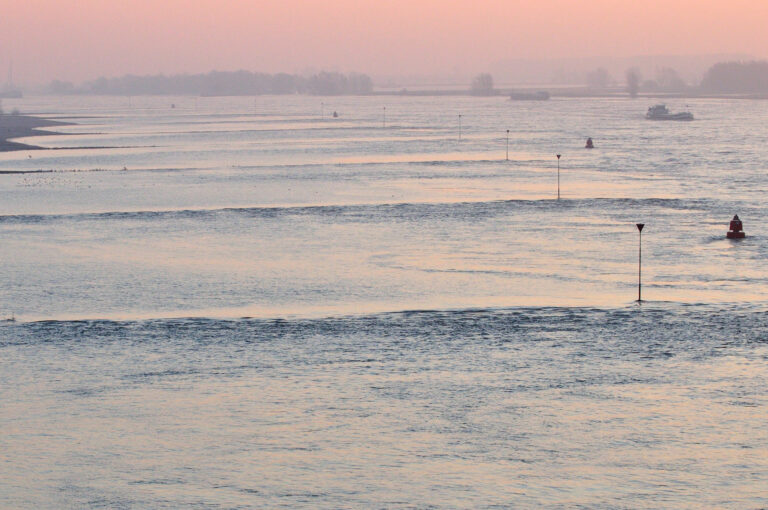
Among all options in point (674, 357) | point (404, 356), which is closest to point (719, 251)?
point (674, 357)

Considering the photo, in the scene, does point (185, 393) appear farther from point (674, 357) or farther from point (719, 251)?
point (719, 251)

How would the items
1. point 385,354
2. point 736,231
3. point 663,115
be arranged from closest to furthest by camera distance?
point 385,354
point 736,231
point 663,115

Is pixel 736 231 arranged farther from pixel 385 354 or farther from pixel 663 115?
pixel 663 115

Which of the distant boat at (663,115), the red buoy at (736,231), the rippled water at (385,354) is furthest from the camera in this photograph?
the distant boat at (663,115)

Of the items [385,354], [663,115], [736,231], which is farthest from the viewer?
[663,115]

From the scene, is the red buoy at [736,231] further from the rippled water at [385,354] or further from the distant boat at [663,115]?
the distant boat at [663,115]

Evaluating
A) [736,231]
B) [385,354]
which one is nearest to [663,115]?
[736,231]

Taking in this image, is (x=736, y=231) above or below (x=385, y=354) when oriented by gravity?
above

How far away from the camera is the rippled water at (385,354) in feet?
41.8

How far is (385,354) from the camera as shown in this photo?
18.2 meters

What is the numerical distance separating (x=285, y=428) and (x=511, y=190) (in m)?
31.1

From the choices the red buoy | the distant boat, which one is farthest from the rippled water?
the distant boat

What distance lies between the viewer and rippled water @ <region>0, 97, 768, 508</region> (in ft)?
41.8

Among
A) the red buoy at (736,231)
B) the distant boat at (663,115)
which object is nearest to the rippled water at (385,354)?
the red buoy at (736,231)
